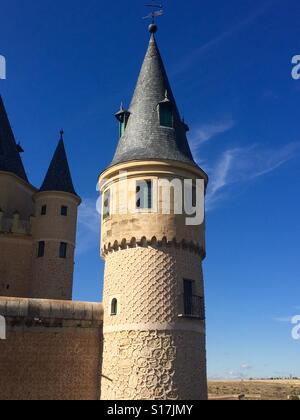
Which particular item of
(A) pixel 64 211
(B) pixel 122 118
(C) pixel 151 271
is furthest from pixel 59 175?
(C) pixel 151 271

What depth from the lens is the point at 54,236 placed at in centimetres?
2506

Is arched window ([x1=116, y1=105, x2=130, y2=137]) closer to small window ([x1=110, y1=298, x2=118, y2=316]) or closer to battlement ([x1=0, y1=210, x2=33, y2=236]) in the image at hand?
small window ([x1=110, y1=298, x2=118, y2=316])

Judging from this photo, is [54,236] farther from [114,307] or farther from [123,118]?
[114,307]

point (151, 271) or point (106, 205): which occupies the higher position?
point (106, 205)

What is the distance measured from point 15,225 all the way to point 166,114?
11.1 metres

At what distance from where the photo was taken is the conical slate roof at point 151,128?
1783 centimetres

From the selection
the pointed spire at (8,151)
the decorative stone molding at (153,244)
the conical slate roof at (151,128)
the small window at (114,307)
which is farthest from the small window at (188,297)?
the pointed spire at (8,151)

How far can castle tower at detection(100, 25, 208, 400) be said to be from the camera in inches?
602

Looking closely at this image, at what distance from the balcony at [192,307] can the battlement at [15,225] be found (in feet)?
39.3

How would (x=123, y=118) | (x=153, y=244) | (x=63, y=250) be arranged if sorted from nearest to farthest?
(x=153, y=244) < (x=123, y=118) < (x=63, y=250)

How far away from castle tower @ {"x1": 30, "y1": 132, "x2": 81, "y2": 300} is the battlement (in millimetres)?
438

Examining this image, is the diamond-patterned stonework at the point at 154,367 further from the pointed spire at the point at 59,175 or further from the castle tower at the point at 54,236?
the pointed spire at the point at 59,175

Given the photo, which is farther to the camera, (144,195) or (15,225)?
(15,225)
